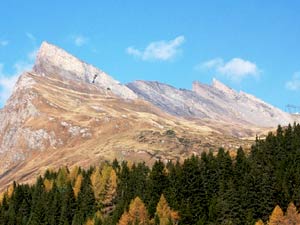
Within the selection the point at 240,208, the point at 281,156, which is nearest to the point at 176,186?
the point at 240,208

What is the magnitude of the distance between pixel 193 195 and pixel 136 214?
21.3 meters

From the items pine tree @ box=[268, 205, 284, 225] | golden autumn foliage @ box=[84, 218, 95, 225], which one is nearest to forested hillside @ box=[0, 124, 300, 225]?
golden autumn foliage @ box=[84, 218, 95, 225]

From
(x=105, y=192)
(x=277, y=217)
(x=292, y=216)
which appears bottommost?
(x=277, y=217)

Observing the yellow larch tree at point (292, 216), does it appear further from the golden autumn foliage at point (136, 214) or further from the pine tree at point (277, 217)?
the golden autumn foliage at point (136, 214)

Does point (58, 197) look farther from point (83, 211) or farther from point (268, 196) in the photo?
point (268, 196)

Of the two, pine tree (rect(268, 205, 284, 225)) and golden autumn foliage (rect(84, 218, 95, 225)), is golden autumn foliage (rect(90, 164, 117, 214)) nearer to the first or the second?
golden autumn foliage (rect(84, 218, 95, 225))

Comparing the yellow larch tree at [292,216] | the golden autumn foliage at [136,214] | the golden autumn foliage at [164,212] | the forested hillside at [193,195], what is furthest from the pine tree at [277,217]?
the golden autumn foliage at [136,214]

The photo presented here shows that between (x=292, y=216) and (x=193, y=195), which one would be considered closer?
(x=292, y=216)

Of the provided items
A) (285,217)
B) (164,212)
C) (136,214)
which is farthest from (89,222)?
(285,217)

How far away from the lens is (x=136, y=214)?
156m

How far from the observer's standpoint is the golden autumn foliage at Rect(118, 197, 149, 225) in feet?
502

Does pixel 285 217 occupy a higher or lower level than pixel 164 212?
higher

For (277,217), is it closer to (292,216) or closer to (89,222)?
(292,216)

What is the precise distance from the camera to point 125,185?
196000 mm
